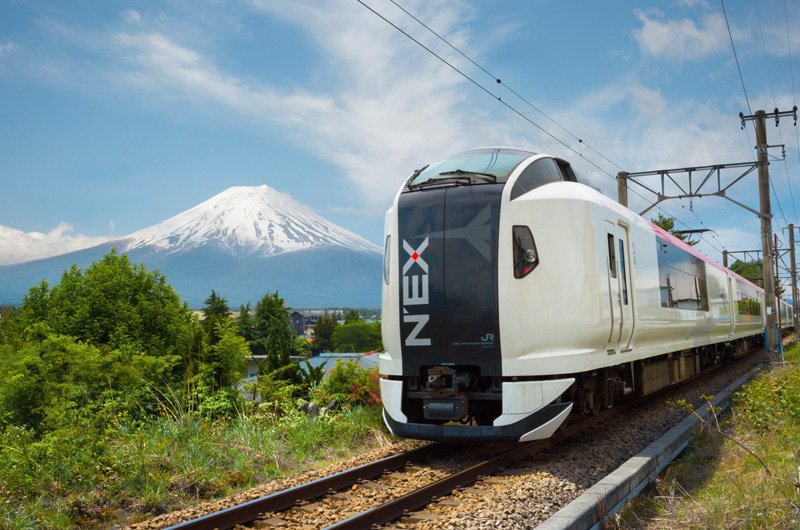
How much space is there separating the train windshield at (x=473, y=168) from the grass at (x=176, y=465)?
3286 mm

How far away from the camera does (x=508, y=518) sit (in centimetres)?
496

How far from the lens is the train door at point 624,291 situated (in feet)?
26.2

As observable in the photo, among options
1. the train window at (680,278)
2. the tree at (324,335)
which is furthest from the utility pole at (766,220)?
the tree at (324,335)

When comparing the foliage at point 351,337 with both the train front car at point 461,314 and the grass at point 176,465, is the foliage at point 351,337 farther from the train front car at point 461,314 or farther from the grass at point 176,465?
the train front car at point 461,314

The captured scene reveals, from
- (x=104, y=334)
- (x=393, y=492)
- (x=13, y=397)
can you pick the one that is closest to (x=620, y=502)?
(x=393, y=492)

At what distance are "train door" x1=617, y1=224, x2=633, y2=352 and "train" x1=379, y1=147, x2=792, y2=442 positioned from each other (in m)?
0.05

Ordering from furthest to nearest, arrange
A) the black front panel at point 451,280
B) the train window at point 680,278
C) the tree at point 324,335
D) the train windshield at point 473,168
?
1. the tree at point 324,335
2. the train window at point 680,278
3. the train windshield at point 473,168
4. the black front panel at point 451,280

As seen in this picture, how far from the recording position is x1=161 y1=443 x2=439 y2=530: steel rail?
479cm

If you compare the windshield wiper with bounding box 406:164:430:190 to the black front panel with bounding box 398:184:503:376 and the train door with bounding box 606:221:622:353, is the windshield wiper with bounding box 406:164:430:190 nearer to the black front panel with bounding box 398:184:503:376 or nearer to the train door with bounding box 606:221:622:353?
the black front panel with bounding box 398:184:503:376

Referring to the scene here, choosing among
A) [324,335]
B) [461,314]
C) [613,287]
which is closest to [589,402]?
[613,287]

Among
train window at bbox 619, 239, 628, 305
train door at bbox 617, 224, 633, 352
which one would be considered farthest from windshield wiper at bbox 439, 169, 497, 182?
train window at bbox 619, 239, 628, 305

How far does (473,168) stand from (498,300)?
181 cm

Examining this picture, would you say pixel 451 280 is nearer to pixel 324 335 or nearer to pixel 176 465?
pixel 176 465

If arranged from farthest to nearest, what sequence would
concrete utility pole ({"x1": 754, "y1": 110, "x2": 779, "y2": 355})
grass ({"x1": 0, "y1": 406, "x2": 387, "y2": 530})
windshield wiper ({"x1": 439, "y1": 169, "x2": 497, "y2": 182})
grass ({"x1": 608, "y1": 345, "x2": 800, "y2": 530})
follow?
1. concrete utility pole ({"x1": 754, "y1": 110, "x2": 779, "y2": 355})
2. windshield wiper ({"x1": 439, "y1": 169, "x2": 497, "y2": 182})
3. grass ({"x1": 0, "y1": 406, "x2": 387, "y2": 530})
4. grass ({"x1": 608, "y1": 345, "x2": 800, "y2": 530})
